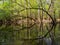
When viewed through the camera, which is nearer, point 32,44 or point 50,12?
point 32,44

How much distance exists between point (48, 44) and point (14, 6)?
10.5 metres

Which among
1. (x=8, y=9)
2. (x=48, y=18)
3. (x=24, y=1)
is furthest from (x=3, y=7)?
(x=48, y=18)

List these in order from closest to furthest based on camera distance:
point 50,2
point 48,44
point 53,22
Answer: point 48,44
point 53,22
point 50,2

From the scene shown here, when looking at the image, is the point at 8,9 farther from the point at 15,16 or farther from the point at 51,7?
the point at 51,7

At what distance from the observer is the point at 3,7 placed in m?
17.6

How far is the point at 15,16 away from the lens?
1747cm

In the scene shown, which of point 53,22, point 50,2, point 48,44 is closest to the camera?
point 48,44

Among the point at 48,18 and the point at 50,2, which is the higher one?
the point at 50,2

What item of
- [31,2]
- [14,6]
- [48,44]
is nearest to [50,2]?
[31,2]

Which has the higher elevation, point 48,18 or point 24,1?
point 24,1

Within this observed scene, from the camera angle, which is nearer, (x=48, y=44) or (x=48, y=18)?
(x=48, y=44)

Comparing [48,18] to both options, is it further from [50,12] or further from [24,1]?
[24,1]

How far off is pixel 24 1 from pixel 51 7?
8.58 feet

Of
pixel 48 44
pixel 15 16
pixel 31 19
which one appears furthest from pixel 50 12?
pixel 48 44
